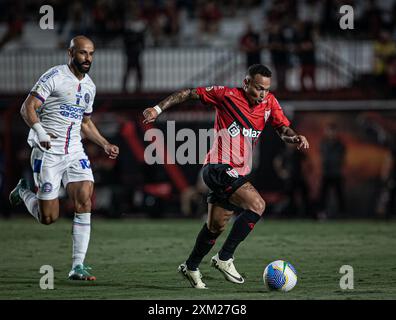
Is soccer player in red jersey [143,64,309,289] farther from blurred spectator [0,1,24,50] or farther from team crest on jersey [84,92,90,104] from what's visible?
blurred spectator [0,1,24,50]

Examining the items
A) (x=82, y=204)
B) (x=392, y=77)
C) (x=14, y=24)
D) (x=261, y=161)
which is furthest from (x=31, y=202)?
(x=14, y=24)

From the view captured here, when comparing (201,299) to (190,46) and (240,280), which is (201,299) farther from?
(190,46)

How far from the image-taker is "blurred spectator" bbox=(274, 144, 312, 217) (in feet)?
76.1

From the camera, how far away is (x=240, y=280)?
1090cm

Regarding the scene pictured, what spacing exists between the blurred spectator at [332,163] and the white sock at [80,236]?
11676mm

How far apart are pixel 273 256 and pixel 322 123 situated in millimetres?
10327

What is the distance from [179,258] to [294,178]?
971 centimetres

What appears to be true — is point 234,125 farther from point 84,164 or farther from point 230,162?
point 84,164

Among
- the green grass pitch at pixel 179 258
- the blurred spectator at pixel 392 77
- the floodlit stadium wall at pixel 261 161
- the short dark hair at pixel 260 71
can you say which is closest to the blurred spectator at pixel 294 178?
the floodlit stadium wall at pixel 261 161

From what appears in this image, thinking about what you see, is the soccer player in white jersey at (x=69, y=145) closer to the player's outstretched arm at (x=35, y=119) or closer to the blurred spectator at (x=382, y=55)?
the player's outstretched arm at (x=35, y=119)

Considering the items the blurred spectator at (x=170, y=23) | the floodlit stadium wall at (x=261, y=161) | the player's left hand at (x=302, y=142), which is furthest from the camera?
the blurred spectator at (x=170, y=23)

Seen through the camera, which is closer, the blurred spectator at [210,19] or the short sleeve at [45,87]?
the short sleeve at [45,87]

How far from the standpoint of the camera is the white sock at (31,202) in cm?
1198

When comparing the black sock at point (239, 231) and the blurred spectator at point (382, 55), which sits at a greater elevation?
the blurred spectator at point (382, 55)
